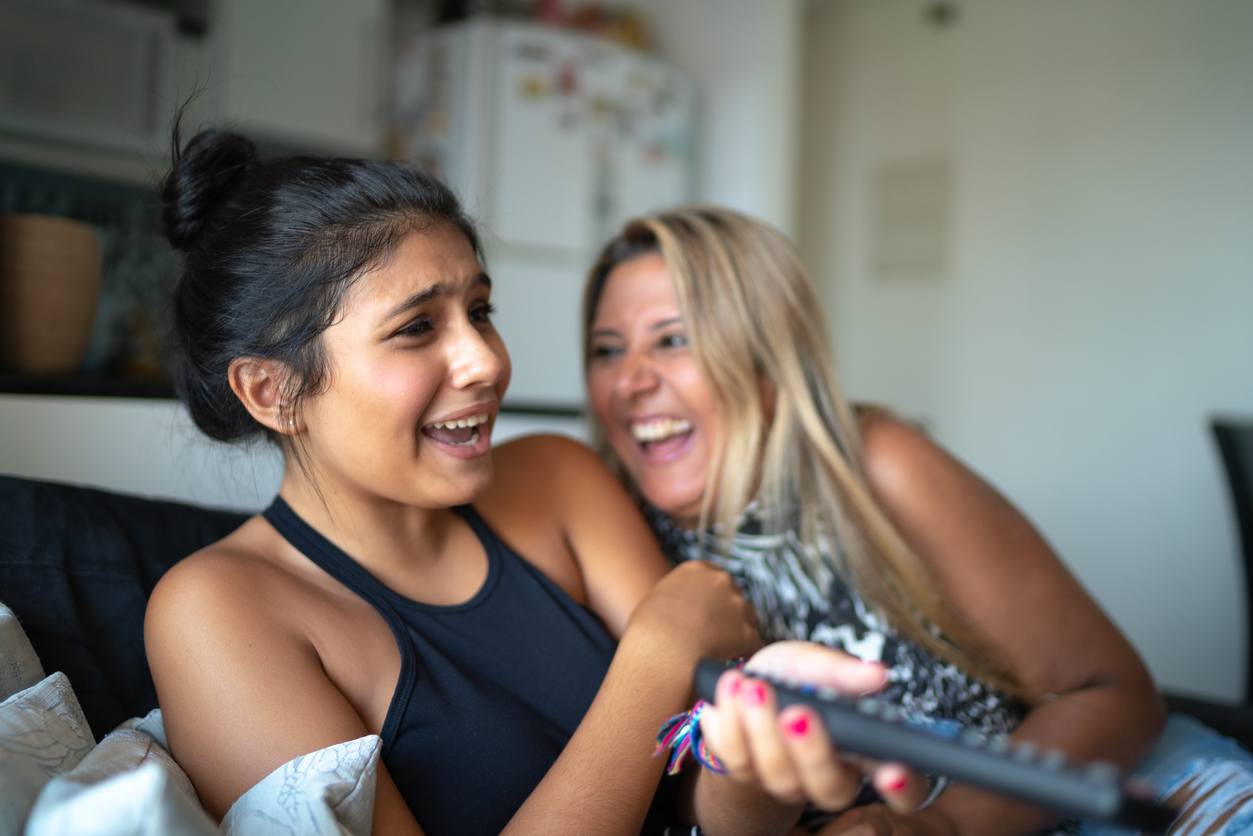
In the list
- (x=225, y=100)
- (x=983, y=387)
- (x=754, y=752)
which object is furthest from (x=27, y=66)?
(x=983, y=387)

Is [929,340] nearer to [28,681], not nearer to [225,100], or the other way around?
[225,100]

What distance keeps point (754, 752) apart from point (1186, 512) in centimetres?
348

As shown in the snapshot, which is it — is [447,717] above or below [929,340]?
below

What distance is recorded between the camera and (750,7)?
4008 millimetres

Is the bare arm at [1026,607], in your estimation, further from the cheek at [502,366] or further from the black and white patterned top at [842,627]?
the cheek at [502,366]

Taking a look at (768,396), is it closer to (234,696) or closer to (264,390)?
(264,390)

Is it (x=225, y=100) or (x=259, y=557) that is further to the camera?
(x=225, y=100)

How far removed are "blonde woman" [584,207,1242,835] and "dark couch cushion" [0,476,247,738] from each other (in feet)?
2.30

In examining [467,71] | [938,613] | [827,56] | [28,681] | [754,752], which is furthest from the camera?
[827,56]

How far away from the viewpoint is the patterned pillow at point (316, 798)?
773 millimetres

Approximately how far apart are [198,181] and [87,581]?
1.49 ft

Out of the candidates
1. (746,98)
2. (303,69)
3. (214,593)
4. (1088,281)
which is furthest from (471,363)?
(1088,281)

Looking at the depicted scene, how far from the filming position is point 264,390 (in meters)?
1.10

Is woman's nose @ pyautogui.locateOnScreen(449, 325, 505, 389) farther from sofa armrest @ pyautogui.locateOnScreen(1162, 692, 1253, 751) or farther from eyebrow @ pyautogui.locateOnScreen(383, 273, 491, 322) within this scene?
sofa armrest @ pyautogui.locateOnScreen(1162, 692, 1253, 751)
